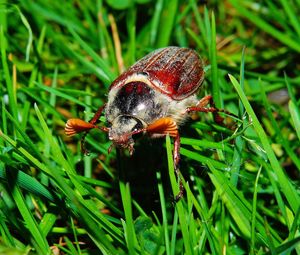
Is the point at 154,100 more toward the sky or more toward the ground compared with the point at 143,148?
more toward the sky

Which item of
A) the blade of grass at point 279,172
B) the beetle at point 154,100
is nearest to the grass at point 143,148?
the blade of grass at point 279,172

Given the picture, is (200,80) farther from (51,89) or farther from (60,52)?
(60,52)

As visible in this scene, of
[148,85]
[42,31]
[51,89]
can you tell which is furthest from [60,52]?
[148,85]

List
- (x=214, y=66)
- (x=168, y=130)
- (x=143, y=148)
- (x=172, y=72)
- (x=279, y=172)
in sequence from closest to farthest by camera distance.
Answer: (x=279, y=172)
(x=168, y=130)
(x=214, y=66)
(x=172, y=72)
(x=143, y=148)

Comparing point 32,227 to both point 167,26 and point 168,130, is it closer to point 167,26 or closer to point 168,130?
point 168,130

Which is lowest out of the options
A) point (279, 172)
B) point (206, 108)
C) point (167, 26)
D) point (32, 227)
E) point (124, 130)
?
point (32, 227)

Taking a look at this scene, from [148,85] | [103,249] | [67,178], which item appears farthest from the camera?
[148,85]

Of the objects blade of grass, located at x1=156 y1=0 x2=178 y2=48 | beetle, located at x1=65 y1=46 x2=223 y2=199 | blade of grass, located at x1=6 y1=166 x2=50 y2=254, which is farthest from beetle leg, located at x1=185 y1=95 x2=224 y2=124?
blade of grass, located at x1=6 y1=166 x2=50 y2=254

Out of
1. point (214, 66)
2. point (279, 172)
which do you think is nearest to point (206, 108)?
point (214, 66)
